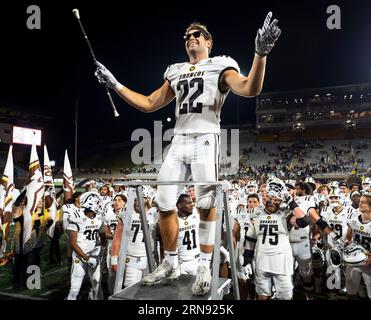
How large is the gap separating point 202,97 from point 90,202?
391 cm

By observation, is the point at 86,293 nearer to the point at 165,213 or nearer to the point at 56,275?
the point at 56,275

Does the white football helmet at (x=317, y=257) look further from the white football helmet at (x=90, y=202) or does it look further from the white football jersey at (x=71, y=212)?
the white football jersey at (x=71, y=212)

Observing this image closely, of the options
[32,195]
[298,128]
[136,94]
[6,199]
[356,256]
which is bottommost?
[356,256]

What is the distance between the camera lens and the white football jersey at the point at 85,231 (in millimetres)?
5598

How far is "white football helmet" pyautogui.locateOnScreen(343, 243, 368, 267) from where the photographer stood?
4973 millimetres

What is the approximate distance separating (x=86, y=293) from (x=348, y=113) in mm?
35244

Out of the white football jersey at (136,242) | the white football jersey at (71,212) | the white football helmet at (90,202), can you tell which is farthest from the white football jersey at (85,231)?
the white football jersey at (136,242)

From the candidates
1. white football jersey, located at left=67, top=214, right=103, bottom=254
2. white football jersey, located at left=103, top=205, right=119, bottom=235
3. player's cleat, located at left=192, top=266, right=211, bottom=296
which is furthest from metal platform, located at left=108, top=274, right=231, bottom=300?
white football jersey, located at left=103, top=205, right=119, bottom=235

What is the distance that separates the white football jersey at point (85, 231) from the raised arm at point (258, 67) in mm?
3950

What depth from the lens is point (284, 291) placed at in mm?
4648

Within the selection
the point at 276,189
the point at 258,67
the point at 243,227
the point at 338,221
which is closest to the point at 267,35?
the point at 258,67

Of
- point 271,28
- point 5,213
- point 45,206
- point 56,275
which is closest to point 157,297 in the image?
point 271,28

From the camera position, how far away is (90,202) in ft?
19.8

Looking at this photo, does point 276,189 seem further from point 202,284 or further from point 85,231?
point 85,231
